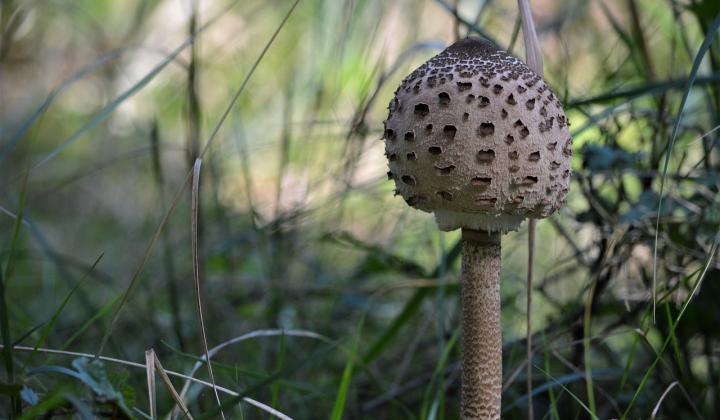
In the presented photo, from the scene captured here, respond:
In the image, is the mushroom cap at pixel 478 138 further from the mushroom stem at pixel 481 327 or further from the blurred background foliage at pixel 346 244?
the blurred background foliage at pixel 346 244

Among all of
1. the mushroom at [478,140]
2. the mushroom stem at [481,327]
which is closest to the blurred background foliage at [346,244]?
the mushroom stem at [481,327]

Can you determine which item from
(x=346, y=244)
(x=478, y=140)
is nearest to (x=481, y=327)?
(x=478, y=140)

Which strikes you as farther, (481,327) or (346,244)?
(346,244)

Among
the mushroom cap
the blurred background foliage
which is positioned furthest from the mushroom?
the blurred background foliage

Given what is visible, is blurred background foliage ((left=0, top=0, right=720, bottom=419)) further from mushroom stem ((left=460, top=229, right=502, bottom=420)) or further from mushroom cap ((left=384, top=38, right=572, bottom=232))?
mushroom cap ((left=384, top=38, right=572, bottom=232))

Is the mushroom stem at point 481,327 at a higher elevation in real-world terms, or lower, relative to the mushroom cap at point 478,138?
lower

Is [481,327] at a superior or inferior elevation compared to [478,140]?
inferior

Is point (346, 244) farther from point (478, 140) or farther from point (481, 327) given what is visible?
point (478, 140)
